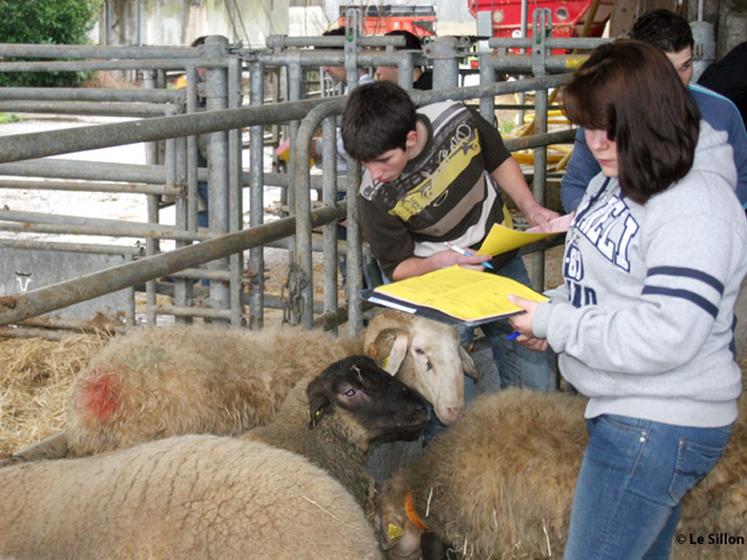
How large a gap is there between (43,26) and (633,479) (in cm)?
2618

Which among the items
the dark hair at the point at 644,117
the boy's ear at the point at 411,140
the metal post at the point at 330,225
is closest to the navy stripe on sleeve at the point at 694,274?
the dark hair at the point at 644,117

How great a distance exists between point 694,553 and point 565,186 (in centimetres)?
145

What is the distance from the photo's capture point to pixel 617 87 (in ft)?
7.08

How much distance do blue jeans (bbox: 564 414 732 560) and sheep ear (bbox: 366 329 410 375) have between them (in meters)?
1.39

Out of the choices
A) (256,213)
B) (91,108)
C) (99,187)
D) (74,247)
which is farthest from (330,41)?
(256,213)

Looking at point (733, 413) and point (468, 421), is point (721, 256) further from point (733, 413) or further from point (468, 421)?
point (468, 421)

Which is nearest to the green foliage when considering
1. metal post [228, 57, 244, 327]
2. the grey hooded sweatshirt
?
metal post [228, 57, 244, 327]

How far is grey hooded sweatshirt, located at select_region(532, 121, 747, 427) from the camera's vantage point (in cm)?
210

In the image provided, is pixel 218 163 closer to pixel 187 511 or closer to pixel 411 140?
pixel 411 140

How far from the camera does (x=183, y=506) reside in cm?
252

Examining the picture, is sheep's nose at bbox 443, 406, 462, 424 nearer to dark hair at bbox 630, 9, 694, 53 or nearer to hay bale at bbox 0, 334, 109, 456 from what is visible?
dark hair at bbox 630, 9, 694, 53

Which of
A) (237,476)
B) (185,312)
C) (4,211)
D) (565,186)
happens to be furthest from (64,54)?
(237,476)

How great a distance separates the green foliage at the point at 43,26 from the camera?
25.0 m

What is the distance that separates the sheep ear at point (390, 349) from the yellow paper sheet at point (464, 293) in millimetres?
834
